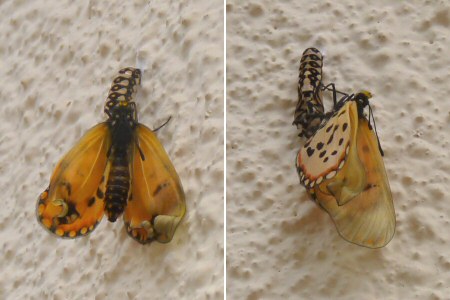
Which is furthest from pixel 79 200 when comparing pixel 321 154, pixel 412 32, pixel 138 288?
pixel 412 32

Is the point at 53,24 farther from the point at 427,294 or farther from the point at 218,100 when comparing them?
the point at 427,294

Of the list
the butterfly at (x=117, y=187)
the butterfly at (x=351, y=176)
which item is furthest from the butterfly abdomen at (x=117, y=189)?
the butterfly at (x=351, y=176)

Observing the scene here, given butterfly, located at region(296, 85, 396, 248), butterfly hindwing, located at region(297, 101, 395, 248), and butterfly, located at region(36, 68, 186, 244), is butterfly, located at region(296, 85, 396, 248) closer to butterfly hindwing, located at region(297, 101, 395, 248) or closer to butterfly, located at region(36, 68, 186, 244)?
butterfly hindwing, located at region(297, 101, 395, 248)

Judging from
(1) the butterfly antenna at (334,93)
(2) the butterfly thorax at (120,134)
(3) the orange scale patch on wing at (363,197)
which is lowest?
(3) the orange scale patch on wing at (363,197)

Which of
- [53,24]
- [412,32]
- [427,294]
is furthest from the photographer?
[53,24]

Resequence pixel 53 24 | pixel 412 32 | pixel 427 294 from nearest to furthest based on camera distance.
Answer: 1. pixel 427 294
2. pixel 412 32
3. pixel 53 24

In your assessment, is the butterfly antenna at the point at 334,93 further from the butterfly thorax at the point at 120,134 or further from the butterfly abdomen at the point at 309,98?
the butterfly thorax at the point at 120,134

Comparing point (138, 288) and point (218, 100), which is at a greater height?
point (218, 100)
